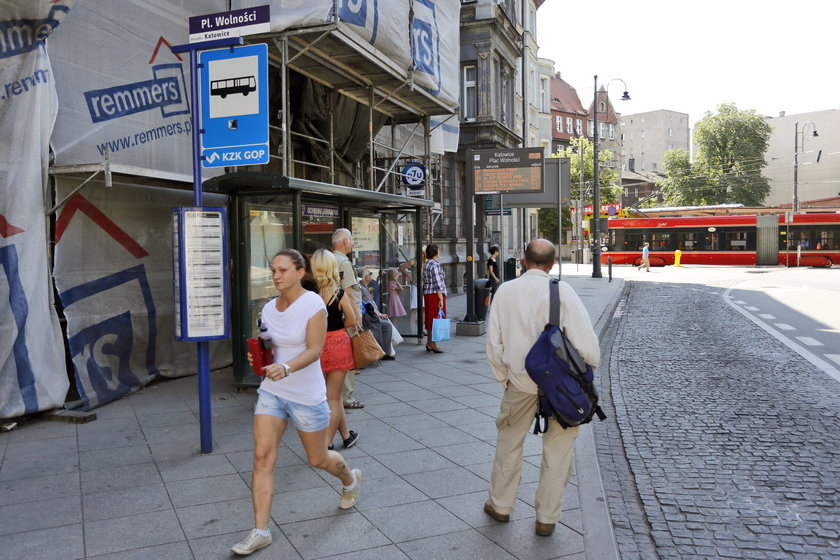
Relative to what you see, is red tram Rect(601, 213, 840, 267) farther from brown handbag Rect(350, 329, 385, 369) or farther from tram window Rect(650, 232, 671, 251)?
brown handbag Rect(350, 329, 385, 369)

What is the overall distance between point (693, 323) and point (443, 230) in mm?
11290

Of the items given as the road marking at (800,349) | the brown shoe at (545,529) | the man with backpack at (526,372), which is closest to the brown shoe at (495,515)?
the man with backpack at (526,372)

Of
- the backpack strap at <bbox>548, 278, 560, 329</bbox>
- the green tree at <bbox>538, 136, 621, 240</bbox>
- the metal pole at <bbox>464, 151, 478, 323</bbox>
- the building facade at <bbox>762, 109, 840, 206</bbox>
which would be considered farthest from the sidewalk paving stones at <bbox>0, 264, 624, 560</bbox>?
the building facade at <bbox>762, 109, 840, 206</bbox>

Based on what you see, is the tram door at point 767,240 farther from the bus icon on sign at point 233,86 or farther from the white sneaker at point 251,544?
the white sneaker at point 251,544

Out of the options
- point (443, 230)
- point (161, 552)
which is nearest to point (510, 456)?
point (161, 552)

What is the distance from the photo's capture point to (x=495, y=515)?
4.15m

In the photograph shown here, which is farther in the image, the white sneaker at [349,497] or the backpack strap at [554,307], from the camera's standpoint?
the white sneaker at [349,497]

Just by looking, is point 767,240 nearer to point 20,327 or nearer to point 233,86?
point 233,86

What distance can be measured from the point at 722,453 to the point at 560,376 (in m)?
2.64

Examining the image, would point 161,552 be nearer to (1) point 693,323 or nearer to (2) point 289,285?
(2) point 289,285

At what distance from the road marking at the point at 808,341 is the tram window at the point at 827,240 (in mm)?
28691

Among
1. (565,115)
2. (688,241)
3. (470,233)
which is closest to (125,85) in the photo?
(470,233)

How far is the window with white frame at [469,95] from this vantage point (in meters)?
26.2

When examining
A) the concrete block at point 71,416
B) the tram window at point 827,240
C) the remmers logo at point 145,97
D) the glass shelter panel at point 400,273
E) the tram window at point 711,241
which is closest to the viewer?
the concrete block at point 71,416
